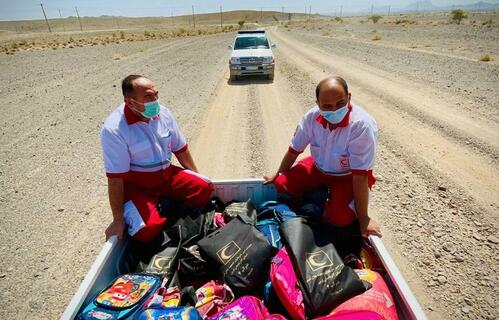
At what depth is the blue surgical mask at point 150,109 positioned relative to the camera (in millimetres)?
2938

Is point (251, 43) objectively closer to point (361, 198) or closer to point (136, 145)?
point (136, 145)

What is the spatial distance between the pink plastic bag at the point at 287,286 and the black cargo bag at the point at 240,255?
0.14 metres

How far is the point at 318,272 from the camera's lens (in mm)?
2186

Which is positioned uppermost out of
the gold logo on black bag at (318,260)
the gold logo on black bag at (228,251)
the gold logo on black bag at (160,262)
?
the gold logo on black bag at (318,260)

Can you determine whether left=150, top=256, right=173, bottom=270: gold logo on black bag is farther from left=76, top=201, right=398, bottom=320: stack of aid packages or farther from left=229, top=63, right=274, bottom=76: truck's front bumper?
left=229, top=63, right=274, bottom=76: truck's front bumper

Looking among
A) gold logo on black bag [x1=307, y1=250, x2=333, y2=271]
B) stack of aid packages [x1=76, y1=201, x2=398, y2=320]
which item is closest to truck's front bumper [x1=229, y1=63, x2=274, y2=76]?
stack of aid packages [x1=76, y1=201, x2=398, y2=320]

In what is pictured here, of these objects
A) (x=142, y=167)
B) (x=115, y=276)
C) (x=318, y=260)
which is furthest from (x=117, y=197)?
(x=318, y=260)

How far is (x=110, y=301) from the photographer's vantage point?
205 cm

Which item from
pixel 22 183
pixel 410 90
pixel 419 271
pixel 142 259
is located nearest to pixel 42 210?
pixel 22 183

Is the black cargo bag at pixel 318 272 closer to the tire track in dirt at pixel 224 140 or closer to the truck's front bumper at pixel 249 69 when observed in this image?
the tire track in dirt at pixel 224 140

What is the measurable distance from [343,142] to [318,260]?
1.15 m

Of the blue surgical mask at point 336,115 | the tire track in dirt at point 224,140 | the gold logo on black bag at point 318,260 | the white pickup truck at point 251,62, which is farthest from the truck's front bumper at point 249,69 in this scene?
the gold logo on black bag at point 318,260

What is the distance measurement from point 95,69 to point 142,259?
15.7m

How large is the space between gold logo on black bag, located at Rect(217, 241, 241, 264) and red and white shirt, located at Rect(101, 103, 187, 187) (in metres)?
1.11
